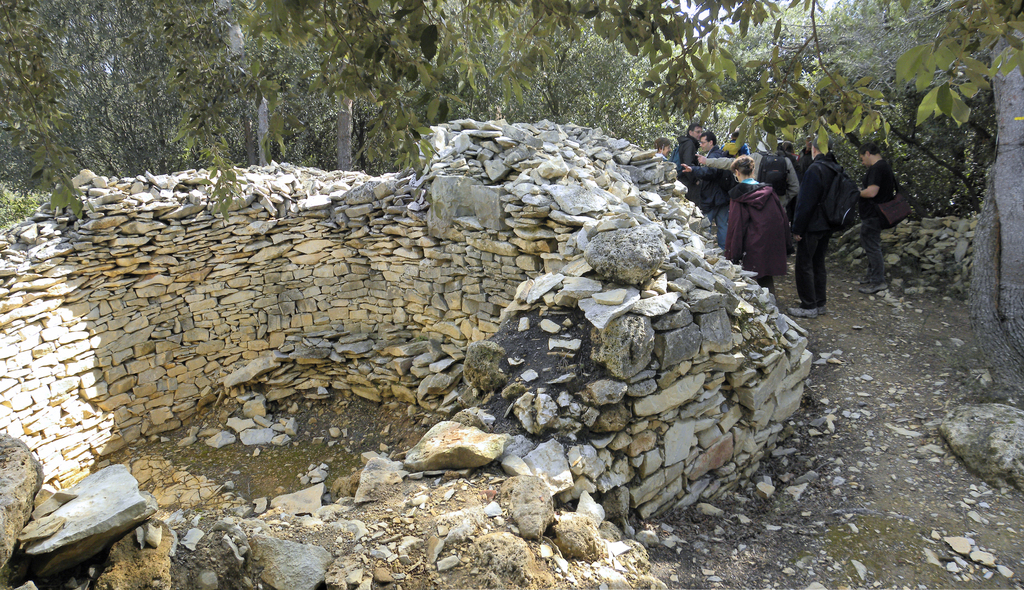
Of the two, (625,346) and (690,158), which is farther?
(690,158)

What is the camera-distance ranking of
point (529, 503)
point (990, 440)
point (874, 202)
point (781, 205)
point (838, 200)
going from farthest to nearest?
1. point (874, 202)
2. point (838, 200)
3. point (781, 205)
4. point (990, 440)
5. point (529, 503)

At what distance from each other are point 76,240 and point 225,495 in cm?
295

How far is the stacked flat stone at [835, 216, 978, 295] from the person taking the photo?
624 cm

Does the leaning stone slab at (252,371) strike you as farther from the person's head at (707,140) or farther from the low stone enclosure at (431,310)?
the person's head at (707,140)

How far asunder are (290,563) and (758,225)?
4.82 meters

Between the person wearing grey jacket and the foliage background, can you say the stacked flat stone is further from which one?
the person wearing grey jacket

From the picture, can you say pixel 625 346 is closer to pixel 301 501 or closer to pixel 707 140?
pixel 301 501

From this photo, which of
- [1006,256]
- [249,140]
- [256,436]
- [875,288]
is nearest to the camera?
[1006,256]

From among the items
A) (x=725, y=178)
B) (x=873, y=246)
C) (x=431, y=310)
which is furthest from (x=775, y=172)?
(x=431, y=310)

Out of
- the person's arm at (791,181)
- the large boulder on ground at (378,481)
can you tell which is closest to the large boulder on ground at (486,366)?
the large boulder on ground at (378,481)

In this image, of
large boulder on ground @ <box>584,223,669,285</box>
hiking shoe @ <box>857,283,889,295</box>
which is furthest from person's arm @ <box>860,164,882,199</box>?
large boulder on ground @ <box>584,223,669,285</box>

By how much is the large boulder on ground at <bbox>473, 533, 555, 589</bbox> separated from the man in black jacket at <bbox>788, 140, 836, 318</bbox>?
15.5ft

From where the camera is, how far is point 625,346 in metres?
3.39

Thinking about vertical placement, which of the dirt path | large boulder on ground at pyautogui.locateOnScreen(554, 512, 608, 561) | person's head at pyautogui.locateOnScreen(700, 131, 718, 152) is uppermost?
person's head at pyautogui.locateOnScreen(700, 131, 718, 152)
